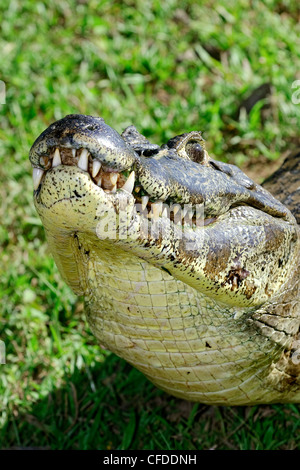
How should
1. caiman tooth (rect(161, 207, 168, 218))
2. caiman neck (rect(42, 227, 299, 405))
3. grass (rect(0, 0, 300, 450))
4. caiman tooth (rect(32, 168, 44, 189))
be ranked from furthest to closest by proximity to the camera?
grass (rect(0, 0, 300, 450))
caiman neck (rect(42, 227, 299, 405))
caiman tooth (rect(161, 207, 168, 218))
caiman tooth (rect(32, 168, 44, 189))

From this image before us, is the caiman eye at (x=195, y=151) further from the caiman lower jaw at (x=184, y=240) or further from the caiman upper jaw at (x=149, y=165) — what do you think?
the caiman lower jaw at (x=184, y=240)

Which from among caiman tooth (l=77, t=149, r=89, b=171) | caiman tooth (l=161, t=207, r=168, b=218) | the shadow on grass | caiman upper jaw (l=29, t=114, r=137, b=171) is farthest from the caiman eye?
the shadow on grass

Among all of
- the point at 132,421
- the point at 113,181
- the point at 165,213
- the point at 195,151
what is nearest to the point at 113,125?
the point at 132,421

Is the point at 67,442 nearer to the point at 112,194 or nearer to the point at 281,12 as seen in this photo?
the point at 112,194

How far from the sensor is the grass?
2.87 m

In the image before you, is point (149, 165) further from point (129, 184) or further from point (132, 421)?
point (132, 421)

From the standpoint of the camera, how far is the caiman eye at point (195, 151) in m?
2.08

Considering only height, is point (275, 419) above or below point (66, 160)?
below

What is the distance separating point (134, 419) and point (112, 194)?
1572 mm

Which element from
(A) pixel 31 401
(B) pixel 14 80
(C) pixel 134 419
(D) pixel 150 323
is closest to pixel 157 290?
(D) pixel 150 323

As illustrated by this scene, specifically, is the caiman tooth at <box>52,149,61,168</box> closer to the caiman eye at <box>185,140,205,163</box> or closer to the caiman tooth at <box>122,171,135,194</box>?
the caiman tooth at <box>122,171,135,194</box>

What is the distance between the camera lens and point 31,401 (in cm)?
298

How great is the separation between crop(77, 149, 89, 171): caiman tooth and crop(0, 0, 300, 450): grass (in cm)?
162

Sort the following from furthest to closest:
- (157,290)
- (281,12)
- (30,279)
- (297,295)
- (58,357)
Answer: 1. (281,12)
2. (30,279)
3. (58,357)
4. (297,295)
5. (157,290)
